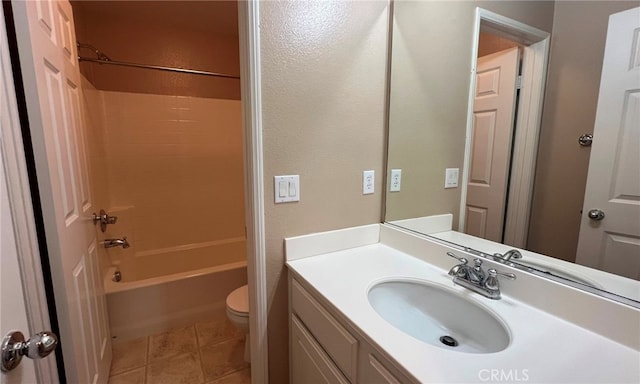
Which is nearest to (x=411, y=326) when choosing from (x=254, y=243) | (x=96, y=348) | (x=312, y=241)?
(x=312, y=241)

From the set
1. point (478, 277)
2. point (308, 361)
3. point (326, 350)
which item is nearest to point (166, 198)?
point (308, 361)

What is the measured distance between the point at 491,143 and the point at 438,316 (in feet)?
2.27

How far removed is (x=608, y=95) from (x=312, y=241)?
3.50ft

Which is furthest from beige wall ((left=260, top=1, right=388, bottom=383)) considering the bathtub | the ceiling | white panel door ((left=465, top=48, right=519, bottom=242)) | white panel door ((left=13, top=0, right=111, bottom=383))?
the ceiling

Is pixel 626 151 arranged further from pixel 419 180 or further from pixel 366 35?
pixel 366 35

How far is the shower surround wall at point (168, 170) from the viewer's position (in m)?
2.31

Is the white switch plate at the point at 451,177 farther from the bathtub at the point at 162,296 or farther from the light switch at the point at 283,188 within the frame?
the bathtub at the point at 162,296

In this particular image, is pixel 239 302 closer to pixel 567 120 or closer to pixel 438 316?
pixel 438 316

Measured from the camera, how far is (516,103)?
997 mm

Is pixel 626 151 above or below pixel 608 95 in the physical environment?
below

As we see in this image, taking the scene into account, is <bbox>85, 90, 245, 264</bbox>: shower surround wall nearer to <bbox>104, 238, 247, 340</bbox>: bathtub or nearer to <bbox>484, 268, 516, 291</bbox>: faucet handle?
<bbox>104, 238, 247, 340</bbox>: bathtub

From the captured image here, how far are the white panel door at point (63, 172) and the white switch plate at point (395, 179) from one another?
134 cm

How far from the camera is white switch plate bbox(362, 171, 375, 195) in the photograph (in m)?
1.36

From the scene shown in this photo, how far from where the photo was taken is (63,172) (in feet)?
3.41
